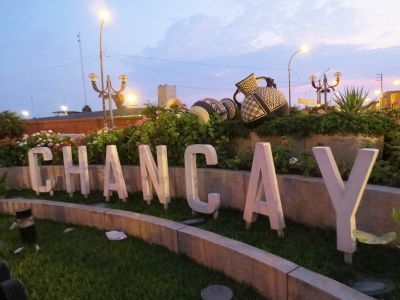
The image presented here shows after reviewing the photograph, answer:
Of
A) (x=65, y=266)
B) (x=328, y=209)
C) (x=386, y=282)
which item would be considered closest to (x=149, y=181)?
(x=65, y=266)

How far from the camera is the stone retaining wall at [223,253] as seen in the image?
8.23 ft

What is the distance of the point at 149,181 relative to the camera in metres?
5.39

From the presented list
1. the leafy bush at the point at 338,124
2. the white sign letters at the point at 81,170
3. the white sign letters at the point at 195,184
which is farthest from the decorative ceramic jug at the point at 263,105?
the white sign letters at the point at 81,170

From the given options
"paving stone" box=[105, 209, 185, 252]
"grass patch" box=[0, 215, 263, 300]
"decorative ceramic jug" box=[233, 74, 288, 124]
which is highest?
"decorative ceramic jug" box=[233, 74, 288, 124]

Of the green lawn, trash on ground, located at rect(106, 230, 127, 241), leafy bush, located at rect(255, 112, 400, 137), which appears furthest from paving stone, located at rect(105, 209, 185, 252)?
leafy bush, located at rect(255, 112, 400, 137)

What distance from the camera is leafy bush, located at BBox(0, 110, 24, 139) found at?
61.4 ft

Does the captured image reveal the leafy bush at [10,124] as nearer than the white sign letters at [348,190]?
No

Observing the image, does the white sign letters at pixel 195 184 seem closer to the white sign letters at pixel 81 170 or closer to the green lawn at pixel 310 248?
the green lawn at pixel 310 248

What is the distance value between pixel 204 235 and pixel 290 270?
1181 mm

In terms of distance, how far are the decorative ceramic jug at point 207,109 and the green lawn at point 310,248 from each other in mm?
2153

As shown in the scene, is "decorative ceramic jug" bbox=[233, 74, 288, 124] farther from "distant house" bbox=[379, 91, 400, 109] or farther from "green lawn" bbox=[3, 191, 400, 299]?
"distant house" bbox=[379, 91, 400, 109]

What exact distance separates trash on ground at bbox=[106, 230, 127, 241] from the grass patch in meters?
0.08

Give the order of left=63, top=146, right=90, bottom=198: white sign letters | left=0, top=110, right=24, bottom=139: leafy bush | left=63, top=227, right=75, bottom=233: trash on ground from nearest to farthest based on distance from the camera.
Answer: left=63, top=227, right=75, bottom=233: trash on ground, left=63, top=146, right=90, bottom=198: white sign letters, left=0, top=110, right=24, bottom=139: leafy bush

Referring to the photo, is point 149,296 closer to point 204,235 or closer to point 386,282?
point 204,235
